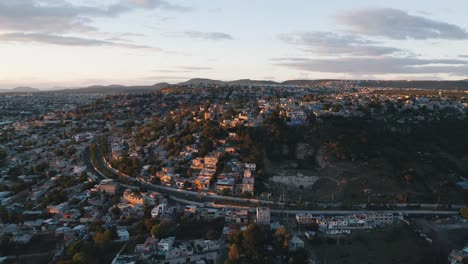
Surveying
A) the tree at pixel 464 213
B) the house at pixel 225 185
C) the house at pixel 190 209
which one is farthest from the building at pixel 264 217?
the tree at pixel 464 213

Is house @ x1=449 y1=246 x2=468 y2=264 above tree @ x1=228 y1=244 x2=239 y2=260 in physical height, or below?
below

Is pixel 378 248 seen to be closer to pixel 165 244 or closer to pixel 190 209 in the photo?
pixel 190 209

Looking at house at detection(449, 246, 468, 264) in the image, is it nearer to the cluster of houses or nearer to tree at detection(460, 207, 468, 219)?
the cluster of houses

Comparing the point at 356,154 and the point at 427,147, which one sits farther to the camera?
the point at 427,147

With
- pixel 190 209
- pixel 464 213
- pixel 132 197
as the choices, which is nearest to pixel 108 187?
pixel 132 197

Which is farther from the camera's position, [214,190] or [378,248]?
[214,190]

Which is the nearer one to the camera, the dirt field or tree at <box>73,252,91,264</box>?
tree at <box>73,252,91,264</box>

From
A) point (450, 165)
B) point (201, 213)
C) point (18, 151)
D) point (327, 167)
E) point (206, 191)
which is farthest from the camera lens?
point (18, 151)

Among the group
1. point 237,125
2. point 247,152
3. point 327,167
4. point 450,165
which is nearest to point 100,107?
point 237,125

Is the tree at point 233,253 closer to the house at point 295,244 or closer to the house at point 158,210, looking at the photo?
the house at point 295,244

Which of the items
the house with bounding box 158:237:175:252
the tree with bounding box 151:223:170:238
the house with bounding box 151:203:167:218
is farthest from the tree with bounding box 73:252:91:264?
the house with bounding box 151:203:167:218

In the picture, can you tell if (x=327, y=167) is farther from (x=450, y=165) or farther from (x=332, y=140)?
(x=450, y=165)
